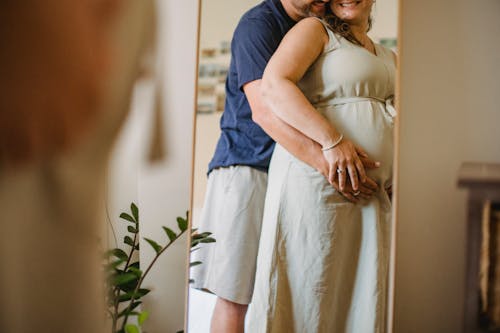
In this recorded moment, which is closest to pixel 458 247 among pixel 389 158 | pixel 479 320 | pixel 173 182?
pixel 479 320

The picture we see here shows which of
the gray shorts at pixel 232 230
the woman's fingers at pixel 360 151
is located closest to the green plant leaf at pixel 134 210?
the gray shorts at pixel 232 230

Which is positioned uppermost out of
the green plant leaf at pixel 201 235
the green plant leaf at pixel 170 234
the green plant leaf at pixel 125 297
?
the green plant leaf at pixel 201 235

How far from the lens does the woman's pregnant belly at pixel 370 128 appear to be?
1.27 metres

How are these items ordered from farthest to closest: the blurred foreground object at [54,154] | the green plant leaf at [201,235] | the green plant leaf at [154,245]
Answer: the green plant leaf at [154,245], the green plant leaf at [201,235], the blurred foreground object at [54,154]

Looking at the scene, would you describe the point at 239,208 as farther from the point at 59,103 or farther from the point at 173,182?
the point at 59,103

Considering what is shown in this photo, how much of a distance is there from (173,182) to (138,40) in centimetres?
71

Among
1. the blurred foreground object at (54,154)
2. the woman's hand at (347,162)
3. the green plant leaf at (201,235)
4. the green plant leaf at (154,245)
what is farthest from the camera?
the green plant leaf at (154,245)

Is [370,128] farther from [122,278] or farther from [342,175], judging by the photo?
[122,278]

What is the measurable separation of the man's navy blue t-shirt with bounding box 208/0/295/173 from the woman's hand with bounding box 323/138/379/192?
17cm

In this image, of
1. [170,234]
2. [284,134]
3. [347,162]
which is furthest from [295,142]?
[170,234]

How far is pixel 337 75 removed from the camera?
1.27 metres

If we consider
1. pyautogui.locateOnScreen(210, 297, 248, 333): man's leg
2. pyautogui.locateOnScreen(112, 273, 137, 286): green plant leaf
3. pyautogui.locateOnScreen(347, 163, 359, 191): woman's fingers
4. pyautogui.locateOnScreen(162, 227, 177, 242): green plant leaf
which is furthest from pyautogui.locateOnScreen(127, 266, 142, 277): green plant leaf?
pyautogui.locateOnScreen(347, 163, 359, 191): woman's fingers

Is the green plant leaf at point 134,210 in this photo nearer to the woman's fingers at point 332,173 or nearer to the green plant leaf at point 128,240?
the green plant leaf at point 128,240

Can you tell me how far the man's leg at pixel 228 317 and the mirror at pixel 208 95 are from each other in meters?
0.02
